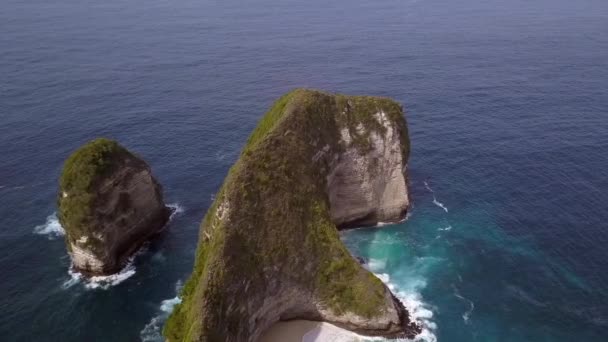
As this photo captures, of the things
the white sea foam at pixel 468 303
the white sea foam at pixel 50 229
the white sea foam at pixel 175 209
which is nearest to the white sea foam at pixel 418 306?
the white sea foam at pixel 468 303

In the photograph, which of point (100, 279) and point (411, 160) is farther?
point (411, 160)

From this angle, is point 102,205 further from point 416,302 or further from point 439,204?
point 439,204

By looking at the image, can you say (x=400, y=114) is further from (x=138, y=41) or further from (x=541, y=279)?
(x=138, y=41)

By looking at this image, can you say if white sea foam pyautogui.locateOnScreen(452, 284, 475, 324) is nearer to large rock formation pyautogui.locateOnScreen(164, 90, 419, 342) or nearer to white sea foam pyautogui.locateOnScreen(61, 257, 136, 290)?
large rock formation pyautogui.locateOnScreen(164, 90, 419, 342)

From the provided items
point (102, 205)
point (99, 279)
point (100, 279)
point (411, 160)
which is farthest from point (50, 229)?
point (411, 160)

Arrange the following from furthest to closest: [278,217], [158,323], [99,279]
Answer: [99,279]
[158,323]
[278,217]

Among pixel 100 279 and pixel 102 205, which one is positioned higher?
pixel 102 205

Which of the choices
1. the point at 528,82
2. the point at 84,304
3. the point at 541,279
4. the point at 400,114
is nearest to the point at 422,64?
the point at 528,82
